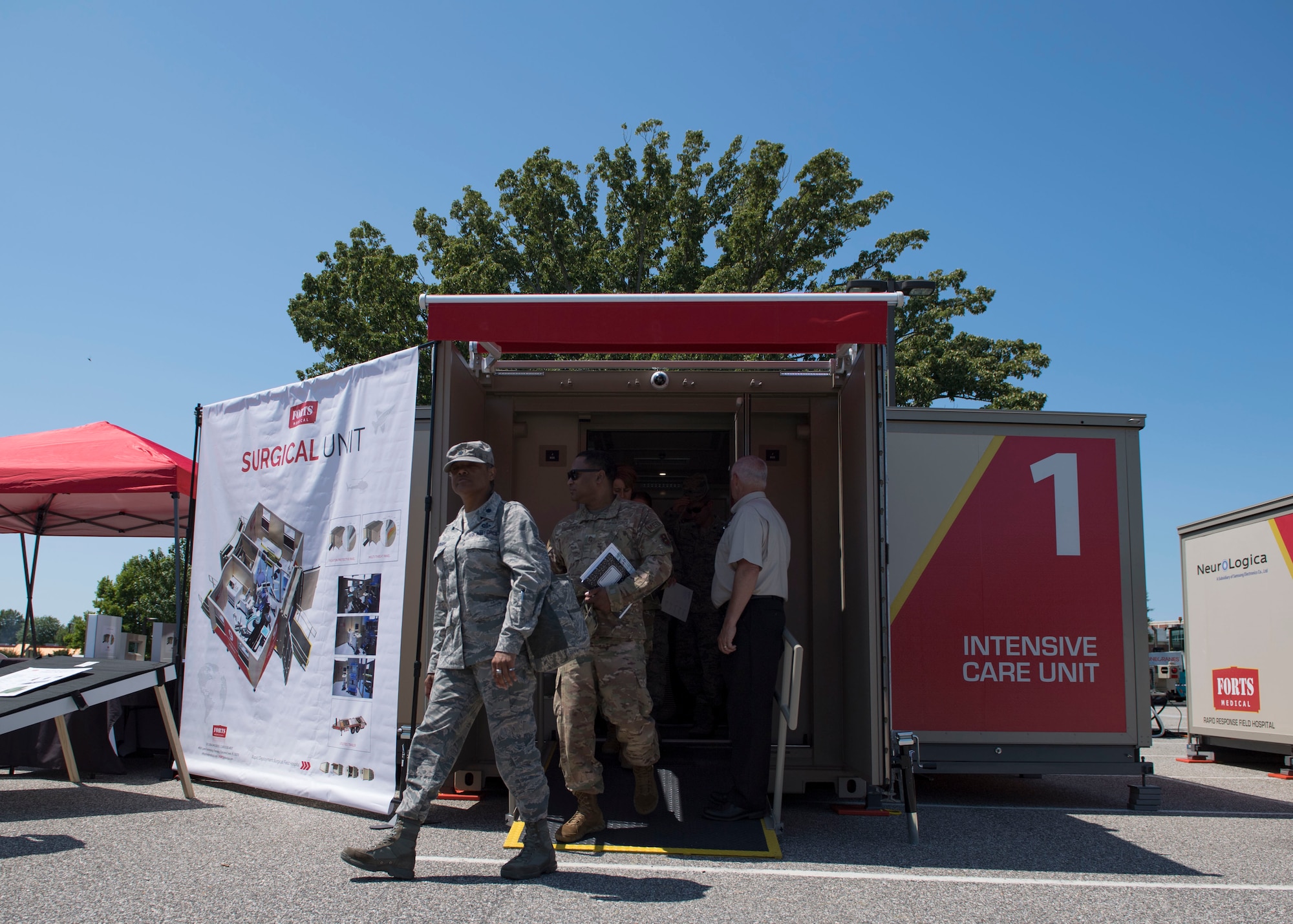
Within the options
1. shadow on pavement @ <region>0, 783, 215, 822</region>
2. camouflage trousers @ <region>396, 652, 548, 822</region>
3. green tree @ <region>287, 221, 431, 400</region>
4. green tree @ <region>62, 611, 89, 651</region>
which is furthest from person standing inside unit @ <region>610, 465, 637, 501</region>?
green tree @ <region>62, 611, 89, 651</region>

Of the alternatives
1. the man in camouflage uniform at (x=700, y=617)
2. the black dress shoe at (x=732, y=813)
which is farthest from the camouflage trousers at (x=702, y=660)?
the black dress shoe at (x=732, y=813)

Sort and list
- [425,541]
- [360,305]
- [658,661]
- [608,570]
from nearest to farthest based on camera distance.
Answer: [608,570] < [425,541] < [658,661] < [360,305]

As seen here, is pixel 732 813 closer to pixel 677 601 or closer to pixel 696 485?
pixel 677 601

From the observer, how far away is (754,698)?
4.34 m

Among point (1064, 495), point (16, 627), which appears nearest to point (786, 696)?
point (1064, 495)

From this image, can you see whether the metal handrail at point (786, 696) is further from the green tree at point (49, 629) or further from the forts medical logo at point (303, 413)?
the green tree at point (49, 629)

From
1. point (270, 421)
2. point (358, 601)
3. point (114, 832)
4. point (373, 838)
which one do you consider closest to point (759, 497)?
point (358, 601)

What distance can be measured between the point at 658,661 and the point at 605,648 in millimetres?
2213

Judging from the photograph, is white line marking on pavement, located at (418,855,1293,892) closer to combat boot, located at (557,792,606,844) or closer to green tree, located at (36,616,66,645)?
combat boot, located at (557,792,606,844)

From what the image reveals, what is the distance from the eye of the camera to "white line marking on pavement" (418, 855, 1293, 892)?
3.61 meters

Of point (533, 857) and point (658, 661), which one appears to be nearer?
point (533, 857)

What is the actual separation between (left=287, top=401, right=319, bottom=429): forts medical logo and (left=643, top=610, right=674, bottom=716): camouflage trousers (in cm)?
247

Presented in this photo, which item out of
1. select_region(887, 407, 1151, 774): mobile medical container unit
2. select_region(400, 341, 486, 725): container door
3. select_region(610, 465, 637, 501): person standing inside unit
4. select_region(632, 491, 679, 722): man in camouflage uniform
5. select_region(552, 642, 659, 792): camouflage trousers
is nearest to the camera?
select_region(552, 642, 659, 792): camouflage trousers

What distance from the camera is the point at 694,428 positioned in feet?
19.0
